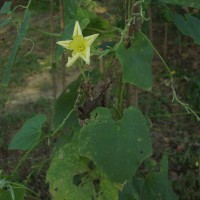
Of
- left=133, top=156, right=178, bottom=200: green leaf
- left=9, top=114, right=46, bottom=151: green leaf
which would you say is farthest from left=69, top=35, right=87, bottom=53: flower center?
left=133, top=156, right=178, bottom=200: green leaf

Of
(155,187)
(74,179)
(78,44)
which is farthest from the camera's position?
(155,187)

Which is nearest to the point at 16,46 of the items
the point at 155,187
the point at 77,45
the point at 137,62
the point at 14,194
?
the point at 77,45

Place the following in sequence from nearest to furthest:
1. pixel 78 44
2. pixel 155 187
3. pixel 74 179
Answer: pixel 78 44, pixel 74 179, pixel 155 187

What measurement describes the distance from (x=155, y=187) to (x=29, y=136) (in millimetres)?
355

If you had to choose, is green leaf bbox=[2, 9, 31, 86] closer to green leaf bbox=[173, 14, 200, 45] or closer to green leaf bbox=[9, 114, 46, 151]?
green leaf bbox=[9, 114, 46, 151]

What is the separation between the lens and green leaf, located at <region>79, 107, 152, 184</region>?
3.09ft

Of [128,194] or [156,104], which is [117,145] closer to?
[128,194]

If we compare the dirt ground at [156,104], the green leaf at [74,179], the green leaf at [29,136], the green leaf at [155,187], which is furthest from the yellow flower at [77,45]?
the dirt ground at [156,104]

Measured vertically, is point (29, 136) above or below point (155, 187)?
above

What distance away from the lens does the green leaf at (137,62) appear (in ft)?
3.15

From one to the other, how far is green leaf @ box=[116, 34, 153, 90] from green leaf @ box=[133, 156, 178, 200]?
0.38 m

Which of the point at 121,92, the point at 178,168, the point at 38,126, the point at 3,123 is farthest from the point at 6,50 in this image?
the point at 121,92

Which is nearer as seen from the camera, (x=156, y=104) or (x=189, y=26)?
(x=189, y=26)

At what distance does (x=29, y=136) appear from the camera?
4.24 ft
